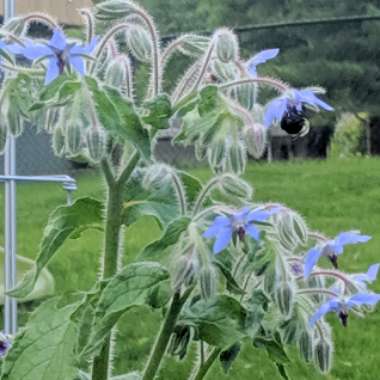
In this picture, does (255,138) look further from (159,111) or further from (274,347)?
(274,347)

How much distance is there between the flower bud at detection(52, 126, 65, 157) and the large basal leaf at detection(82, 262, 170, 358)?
0.36 feet

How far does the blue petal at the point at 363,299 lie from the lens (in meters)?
0.97

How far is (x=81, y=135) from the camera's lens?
0.85 m

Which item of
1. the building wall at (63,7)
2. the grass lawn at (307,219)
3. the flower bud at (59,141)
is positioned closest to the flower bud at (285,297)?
the flower bud at (59,141)

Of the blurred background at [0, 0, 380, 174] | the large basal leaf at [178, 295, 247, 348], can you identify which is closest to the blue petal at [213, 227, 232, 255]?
the large basal leaf at [178, 295, 247, 348]

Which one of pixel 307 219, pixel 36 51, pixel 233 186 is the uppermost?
pixel 36 51

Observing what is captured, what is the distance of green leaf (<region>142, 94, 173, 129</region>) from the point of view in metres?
0.90

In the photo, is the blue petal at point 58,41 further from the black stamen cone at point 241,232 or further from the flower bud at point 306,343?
the flower bud at point 306,343

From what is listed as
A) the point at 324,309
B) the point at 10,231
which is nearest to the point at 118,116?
the point at 324,309

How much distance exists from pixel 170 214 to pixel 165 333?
4.5 inches

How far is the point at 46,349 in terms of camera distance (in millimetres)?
952

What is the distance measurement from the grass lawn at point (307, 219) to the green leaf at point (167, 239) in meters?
1.92

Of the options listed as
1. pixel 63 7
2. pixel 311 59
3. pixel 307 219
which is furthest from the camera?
pixel 311 59

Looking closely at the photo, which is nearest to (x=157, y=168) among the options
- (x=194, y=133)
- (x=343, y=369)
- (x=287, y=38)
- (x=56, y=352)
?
(x=194, y=133)
